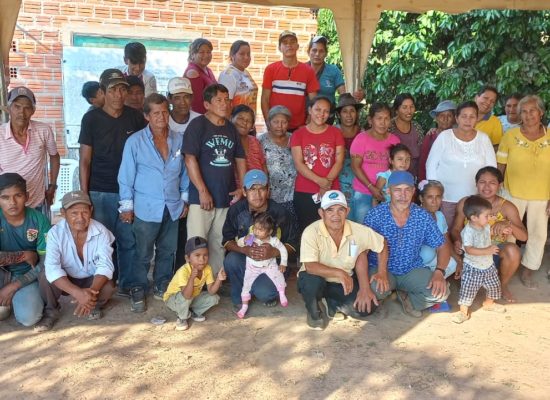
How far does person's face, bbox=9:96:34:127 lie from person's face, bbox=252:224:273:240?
2.04 meters

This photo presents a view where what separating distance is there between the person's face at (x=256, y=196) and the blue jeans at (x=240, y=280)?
408 mm

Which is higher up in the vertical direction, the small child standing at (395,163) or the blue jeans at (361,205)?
the small child standing at (395,163)

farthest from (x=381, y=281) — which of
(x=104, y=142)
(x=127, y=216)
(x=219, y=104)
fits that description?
(x=104, y=142)

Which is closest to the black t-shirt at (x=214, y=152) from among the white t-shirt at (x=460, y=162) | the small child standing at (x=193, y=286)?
the small child standing at (x=193, y=286)

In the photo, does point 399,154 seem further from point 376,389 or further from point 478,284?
point 376,389

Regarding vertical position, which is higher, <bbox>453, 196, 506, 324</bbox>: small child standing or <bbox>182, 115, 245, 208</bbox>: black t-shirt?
<bbox>182, 115, 245, 208</bbox>: black t-shirt

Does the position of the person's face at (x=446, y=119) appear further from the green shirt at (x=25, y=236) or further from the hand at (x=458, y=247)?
the green shirt at (x=25, y=236)

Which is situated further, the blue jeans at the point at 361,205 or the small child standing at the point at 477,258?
the blue jeans at the point at 361,205

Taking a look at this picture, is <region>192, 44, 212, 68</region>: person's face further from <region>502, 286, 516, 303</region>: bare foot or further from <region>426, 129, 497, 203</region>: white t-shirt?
<region>502, 286, 516, 303</region>: bare foot

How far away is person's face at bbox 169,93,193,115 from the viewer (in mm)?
4453

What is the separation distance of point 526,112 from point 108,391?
4069mm

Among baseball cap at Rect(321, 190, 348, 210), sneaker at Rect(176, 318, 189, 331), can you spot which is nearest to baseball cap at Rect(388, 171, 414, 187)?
baseball cap at Rect(321, 190, 348, 210)

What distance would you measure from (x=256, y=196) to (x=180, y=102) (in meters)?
1.08

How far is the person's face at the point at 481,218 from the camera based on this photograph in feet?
13.8
